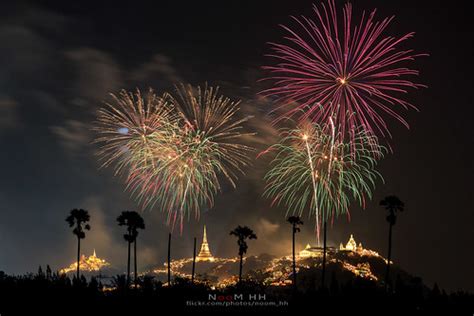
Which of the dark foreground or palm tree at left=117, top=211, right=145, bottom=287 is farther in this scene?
palm tree at left=117, top=211, right=145, bottom=287

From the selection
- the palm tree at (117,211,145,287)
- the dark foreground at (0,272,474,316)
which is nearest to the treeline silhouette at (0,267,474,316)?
the dark foreground at (0,272,474,316)

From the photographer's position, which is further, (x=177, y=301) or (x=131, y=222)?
(x=131, y=222)

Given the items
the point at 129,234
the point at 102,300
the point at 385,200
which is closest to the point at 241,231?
the point at 129,234

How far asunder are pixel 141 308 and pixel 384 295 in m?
24.7

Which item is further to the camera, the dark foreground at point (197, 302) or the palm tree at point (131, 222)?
the palm tree at point (131, 222)

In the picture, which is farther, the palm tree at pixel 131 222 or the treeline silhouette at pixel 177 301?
the palm tree at pixel 131 222

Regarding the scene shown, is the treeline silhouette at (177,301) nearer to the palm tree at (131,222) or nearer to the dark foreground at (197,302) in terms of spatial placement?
the dark foreground at (197,302)

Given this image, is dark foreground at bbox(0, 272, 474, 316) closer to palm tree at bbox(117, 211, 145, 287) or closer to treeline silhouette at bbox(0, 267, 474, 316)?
treeline silhouette at bbox(0, 267, 474, 316)

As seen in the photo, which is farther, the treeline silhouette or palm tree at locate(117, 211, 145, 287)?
palm tree at locate(117, 211, 145, 287)

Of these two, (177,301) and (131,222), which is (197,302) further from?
(131,222)

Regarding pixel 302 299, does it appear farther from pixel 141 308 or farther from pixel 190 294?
pixel 141 308

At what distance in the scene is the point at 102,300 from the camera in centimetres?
5478

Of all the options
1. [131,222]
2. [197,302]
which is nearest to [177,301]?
[197,302]

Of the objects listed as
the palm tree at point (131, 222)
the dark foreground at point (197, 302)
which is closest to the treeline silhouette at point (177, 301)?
the dark foreground at point (197, 302)
